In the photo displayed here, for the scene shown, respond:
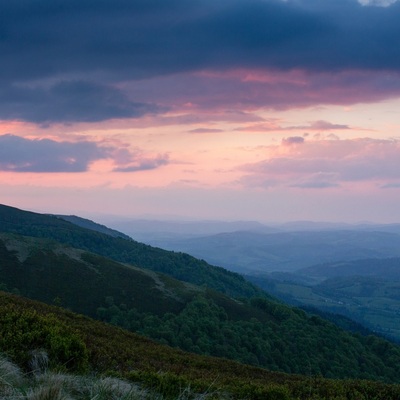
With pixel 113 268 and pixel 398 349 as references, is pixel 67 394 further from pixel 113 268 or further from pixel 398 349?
pixel 398 349

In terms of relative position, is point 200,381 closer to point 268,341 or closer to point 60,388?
point 60,388

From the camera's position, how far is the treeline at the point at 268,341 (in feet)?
284

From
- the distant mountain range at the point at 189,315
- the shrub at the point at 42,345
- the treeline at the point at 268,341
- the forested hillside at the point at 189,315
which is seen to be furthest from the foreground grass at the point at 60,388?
the forested hillside at the point at 189,315

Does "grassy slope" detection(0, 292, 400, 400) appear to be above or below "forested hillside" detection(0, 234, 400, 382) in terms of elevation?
above

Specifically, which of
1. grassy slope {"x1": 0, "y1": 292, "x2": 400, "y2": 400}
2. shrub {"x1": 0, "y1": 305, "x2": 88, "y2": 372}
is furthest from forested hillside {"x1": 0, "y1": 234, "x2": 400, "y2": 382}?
shrub {"x1": 0, "y1": 305, "x2": 88, "y2": 372}

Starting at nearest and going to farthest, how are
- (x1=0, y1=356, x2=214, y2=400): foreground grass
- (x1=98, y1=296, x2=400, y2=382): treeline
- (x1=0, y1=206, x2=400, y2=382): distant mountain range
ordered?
(x1=0, y1=356, x2=214, y2=400): foreground grass
(x1=98, y1=296, x2=400, y2=382): treeline
(x1=0, y1=206, x2=400, y2=382): distant mountain range

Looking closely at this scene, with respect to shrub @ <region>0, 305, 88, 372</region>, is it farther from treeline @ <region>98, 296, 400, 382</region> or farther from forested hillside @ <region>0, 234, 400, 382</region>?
forested hillside @ <region>0, 234, 400, 382</region>

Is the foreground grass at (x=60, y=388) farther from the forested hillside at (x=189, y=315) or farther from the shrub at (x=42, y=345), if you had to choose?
the forested hillside at (x=189, y=315)

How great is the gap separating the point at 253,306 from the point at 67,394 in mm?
122271

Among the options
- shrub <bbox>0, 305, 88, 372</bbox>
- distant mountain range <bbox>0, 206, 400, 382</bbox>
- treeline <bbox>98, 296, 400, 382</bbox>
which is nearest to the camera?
shrub <bbox>0, 305, 88, 372</bbox>

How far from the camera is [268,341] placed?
98.1 m

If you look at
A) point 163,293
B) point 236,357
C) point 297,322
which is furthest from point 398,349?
point 163,293

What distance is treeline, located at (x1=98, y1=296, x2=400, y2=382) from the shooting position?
86.7m

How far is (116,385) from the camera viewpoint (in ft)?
39.7
